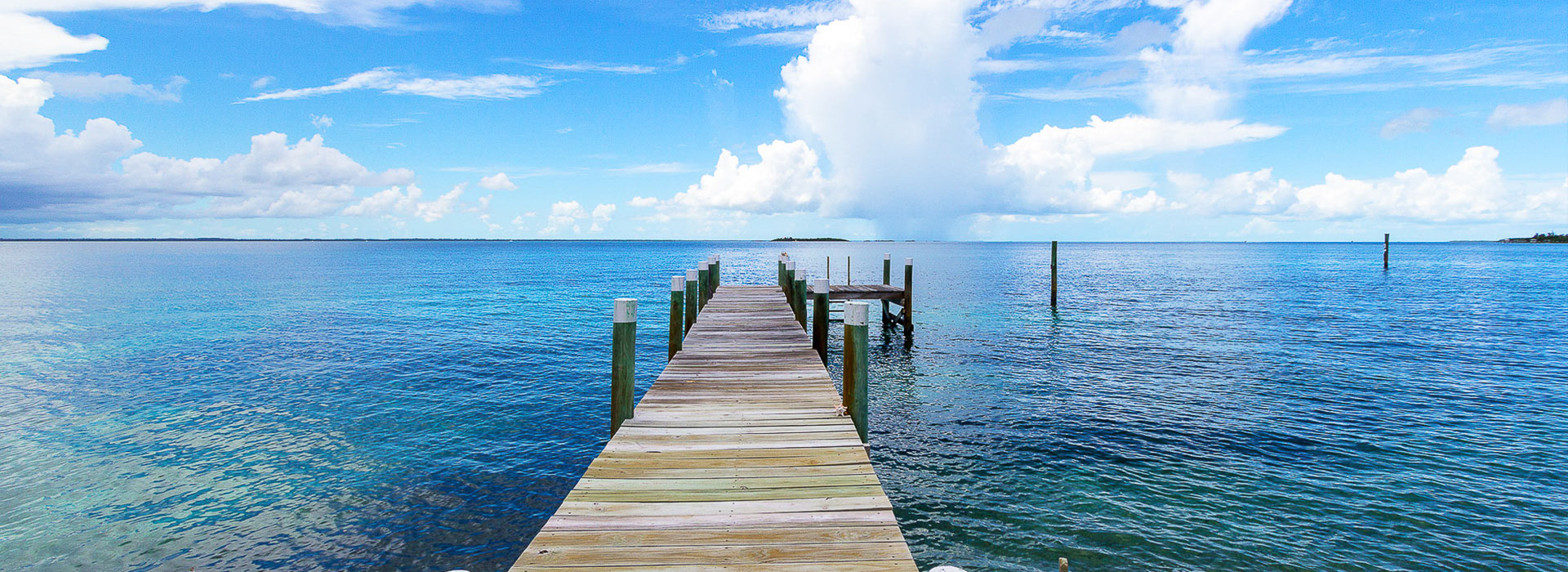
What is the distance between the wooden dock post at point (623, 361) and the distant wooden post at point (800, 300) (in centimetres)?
586

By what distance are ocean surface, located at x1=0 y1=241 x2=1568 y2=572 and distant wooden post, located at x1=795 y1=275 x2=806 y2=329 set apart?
2.28 metres

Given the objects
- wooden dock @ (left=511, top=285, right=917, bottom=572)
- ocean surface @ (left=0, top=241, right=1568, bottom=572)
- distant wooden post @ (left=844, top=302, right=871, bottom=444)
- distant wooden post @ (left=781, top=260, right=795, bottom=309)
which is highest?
distant wooden post @ (left=781, top=260, right=795, bottom=309)

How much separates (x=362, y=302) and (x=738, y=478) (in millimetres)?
34949

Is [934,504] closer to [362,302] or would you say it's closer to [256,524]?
[256,524]

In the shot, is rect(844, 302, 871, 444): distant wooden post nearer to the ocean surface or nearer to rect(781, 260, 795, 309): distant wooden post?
the ocean surface

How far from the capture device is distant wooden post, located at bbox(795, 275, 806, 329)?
527 inches

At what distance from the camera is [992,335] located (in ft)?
72.0

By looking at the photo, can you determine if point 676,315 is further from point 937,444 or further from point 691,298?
point 937,444

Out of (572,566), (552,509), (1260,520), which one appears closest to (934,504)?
(1260,520)

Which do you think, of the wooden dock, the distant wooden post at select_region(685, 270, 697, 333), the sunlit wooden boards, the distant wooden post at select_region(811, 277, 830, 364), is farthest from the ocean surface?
the distant wooden post at select_region(685, 270, 697, 333)

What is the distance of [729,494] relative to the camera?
15.8 feet

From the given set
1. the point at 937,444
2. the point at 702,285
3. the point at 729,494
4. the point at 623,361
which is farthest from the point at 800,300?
the point at 729,494

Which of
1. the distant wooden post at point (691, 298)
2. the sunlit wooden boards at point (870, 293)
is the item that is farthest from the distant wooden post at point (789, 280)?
the sunlit wooden boards at point (870, 293)

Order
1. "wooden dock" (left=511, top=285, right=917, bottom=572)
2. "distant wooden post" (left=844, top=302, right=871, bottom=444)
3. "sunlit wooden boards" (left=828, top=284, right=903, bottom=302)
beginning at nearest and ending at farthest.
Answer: "wooden dock" (left=511, top=285, right=917, bottom=572) → "distant wooden post" (left=844, top=302, right=871, bottom=444) → "sunlit wooden boards" (left=828, top=284, right=903, bottom=302)
